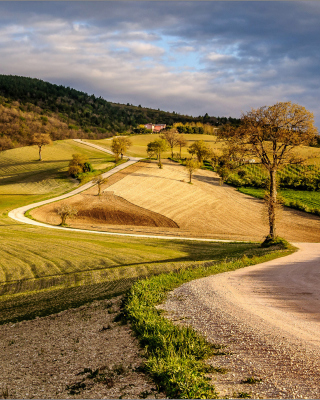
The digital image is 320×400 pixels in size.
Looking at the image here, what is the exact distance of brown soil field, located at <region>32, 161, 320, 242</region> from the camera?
49219mm

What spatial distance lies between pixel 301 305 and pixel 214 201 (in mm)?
54737

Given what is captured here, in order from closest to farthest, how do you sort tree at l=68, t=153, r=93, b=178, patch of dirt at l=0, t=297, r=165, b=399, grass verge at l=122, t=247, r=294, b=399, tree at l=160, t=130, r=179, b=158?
grass verge at l=122, t=247, r=294, b=399
patch of dirt at l=0, t=297, r=165, b=399
tree at l=68, t=153, r=93, b=178
tree at l=160, t=130, r=179, b=158

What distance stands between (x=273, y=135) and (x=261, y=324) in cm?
2142

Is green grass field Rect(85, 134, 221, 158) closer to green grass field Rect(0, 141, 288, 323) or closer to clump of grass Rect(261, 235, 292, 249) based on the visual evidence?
green grass field Rect(0, 141, 288, 323)

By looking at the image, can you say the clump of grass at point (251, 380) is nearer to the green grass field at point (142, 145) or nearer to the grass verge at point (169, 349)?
the grass verge at point (169, 349)

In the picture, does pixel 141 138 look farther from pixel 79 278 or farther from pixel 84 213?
pixel 79 278

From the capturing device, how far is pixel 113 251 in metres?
29.5

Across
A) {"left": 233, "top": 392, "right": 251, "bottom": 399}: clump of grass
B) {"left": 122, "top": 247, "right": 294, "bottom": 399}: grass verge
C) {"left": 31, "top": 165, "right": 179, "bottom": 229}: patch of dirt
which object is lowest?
{"left": 31, "top": 165, "right": 179, "bottom": 229}: patch of dirt

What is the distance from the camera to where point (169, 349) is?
29.0ft

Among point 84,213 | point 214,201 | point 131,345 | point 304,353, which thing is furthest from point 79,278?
point 214,201

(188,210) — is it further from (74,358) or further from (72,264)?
(74,358)

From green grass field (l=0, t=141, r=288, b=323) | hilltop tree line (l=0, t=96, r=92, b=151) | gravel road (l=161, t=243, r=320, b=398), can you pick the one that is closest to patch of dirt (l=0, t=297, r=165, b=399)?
gravel road (l=161, t=243, r=320, b=398)

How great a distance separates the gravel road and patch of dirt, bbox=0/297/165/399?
1973 mm

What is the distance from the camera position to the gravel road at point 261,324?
723 centimetres
